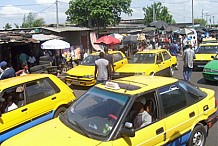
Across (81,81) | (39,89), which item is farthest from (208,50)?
(39,89)

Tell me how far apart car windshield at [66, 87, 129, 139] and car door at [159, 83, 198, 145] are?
2.64 ft

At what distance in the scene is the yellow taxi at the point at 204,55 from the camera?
14.7 meters

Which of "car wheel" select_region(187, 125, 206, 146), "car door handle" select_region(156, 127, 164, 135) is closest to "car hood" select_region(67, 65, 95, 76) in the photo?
"car wheel" select_region(187, 125, 206, 146)

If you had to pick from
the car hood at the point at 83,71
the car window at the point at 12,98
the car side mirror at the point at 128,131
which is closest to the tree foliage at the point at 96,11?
the car hood at the point at 83,71

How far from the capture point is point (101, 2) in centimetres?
2730

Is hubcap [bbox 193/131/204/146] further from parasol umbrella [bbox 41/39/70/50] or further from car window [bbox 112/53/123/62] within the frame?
parasol umbrella [bbox 41/39/70/50]

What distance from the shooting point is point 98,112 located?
13.7 feet

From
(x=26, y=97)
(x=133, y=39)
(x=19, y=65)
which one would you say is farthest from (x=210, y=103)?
(x=133, y=39)

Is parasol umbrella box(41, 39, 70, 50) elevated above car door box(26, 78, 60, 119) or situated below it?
above

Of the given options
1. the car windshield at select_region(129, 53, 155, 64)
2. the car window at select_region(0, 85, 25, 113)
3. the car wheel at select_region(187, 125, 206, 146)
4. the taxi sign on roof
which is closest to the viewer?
the taxi sign on roof

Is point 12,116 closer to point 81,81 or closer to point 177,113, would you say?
point 177,113

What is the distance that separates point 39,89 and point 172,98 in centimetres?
311

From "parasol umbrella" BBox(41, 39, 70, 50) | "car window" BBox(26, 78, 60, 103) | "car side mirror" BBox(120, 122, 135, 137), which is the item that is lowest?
"car side mirror" BBox(120, 122, 135, 137)

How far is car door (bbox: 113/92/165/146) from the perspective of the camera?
148 inches
